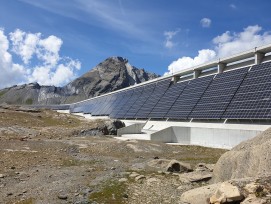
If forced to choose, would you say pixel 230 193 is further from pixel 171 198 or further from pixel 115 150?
pixel 115 150

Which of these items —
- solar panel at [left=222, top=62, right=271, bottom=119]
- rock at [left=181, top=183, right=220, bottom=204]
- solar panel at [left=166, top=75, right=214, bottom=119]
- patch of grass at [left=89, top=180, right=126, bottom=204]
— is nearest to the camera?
rock at [left=181, top=183, right=220, bottom=204]

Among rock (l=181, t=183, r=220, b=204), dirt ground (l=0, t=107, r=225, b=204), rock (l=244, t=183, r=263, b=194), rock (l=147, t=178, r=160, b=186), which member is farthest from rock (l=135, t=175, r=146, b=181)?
rock (l=244, t=183, r=263, b=194)

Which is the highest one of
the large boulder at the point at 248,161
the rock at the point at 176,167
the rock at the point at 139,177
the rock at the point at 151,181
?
the large boulder at the point at 248,161

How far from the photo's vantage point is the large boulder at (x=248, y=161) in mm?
13560

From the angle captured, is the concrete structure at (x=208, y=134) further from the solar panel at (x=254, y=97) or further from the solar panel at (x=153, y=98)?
the solar panel at (x=153, y=98)

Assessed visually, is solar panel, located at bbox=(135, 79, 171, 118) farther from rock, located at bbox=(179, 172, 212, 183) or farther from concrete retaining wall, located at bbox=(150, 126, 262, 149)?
rock, located at bbox=(179, 172, 212, 183)

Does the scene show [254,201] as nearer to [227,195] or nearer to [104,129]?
[227,195]

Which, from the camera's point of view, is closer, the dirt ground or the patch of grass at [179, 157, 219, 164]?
the dirt ground

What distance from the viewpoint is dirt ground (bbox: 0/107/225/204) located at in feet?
51.5

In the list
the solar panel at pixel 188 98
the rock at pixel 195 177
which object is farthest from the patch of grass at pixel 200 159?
the solar panel at pixel 188 98

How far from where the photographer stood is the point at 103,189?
667 inches

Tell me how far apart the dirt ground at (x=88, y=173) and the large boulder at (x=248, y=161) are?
7.63ft

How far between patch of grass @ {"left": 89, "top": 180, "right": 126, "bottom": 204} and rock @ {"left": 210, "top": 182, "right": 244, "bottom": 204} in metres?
4.64

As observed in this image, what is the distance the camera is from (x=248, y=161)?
14398 mm
